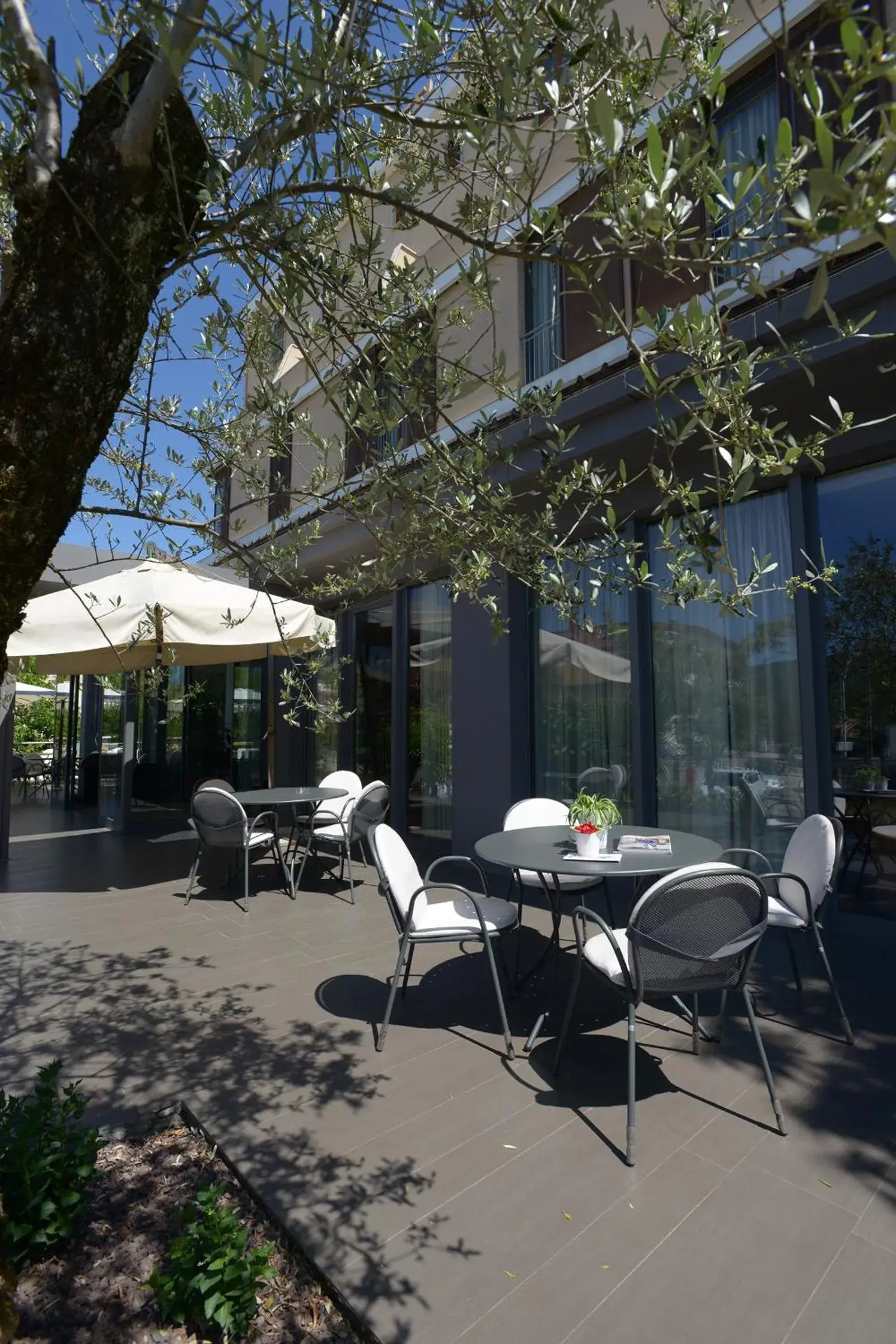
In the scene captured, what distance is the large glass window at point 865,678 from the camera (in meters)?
4.65

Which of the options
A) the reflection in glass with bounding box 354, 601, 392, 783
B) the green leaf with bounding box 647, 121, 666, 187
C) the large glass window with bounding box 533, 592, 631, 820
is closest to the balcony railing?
the large glass window with bounding box 533, 592, 631, 820

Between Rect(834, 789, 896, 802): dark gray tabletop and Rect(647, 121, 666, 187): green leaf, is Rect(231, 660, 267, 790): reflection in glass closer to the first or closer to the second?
Rect(834, 789, 896, 802): dark gray tabletop

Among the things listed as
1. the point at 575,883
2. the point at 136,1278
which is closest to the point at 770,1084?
the point at 575,883

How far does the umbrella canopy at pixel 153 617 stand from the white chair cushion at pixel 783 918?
3097mm

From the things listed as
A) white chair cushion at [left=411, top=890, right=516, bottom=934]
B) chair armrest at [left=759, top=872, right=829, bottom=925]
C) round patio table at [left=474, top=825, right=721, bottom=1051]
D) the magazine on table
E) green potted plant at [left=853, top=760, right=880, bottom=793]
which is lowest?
white chair cushion at [left=411, top=890, right=516, bottom=934]

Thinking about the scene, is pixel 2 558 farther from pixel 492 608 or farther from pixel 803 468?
pixel 803 468

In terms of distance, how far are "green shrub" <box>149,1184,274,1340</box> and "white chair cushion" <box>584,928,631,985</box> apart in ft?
4.65

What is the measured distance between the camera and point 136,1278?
5.88ft

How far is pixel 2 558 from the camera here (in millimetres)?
Answer: 1550

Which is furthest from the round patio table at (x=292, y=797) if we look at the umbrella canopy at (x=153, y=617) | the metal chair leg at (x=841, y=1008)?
the metal chair leg at (x=841, y=1008)

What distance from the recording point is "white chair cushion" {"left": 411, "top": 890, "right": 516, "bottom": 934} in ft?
10.7

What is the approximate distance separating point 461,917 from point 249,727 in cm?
780

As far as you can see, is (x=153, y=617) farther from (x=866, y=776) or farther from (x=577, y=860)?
(x=866, y=776)

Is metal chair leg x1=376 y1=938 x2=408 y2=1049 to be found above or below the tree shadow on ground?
above
